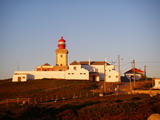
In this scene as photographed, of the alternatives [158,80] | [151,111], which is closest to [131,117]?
[151,111]

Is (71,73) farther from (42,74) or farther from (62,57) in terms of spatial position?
(62,57)

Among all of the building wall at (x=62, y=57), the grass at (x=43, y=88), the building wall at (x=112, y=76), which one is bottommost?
the grass at (x=43, y=88)

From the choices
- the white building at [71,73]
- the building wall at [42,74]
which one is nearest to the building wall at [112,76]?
the white building at [71,73]

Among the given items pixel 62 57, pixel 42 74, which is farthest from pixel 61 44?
pixel 42 74

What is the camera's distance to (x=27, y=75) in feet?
250

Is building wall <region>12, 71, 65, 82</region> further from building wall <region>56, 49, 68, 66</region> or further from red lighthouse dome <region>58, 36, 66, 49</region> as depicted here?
red lighthouse dome <region>58, 36, 66, 49</region>

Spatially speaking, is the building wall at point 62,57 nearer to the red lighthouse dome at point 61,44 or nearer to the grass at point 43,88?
the red lighthouse dome at point 61,44

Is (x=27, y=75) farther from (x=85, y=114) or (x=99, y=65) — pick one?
(x=85, y=114)

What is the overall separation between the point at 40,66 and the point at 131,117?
61833mm

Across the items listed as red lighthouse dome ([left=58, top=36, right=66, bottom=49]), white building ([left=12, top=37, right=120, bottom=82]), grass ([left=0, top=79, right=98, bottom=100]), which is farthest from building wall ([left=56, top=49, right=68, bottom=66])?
grass ([left=0, top=79, right=98, bottom=100])

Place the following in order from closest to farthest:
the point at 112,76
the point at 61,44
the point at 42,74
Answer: the point at 112,76, the point at 42,74, the point at 61,44

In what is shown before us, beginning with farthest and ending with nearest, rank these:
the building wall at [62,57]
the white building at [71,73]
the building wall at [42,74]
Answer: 1. the building wall at [62,57]
2. the building wall at [42,74]
3. the white building at [71,73]

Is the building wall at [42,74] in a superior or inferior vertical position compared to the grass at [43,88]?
superior

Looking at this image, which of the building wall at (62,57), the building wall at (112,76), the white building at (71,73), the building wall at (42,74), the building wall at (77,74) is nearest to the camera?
the building wall at (112,76)
